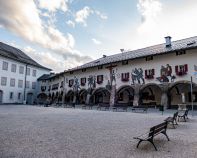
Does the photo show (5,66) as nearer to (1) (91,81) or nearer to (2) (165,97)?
(1) (91,81)

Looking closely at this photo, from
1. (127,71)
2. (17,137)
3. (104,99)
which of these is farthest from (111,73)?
(17,137)

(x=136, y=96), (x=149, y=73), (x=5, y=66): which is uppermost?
(x=5, y=66)

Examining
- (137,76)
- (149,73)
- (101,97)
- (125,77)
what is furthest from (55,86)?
(149,73)

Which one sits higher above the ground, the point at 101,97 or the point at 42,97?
the point at 42,97

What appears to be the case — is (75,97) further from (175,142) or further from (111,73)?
(175,142)

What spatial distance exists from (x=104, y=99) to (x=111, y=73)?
736cm

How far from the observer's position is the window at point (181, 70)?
2400 cm

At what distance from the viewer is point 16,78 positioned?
4466 centimetres

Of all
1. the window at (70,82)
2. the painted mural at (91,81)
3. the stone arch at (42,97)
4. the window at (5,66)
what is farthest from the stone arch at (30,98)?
the painted mural at (91,81)

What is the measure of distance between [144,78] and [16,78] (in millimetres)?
29531

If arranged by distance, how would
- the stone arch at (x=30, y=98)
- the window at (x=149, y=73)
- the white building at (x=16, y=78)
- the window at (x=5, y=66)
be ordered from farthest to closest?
the stone arch at (x=30, y=98)
the white building at (x=16, y=78)
the window at (x=5, y=66)
the window at (x=149, y=73)

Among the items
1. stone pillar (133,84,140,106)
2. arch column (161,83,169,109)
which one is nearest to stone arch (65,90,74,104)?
stone pillar (133,84,140,106)

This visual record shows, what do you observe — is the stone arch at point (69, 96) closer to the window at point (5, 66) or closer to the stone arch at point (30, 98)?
the stone arch at point (30, 98)

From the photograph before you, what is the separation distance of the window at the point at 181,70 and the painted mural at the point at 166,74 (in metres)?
0.82
